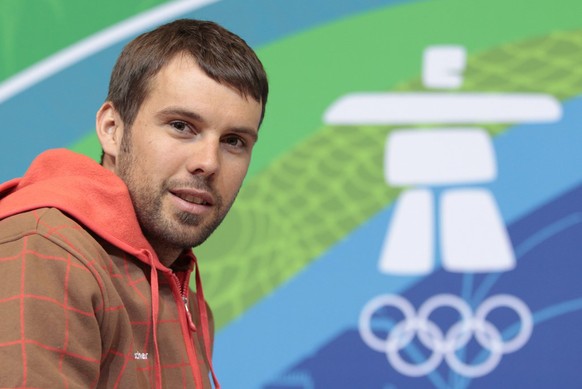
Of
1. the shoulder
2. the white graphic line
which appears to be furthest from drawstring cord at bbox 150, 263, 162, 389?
the white graphic line

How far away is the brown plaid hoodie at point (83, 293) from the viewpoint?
2.67 feet

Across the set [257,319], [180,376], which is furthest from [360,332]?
[180,376]

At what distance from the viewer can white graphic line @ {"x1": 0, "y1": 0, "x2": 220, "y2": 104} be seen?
2.08m

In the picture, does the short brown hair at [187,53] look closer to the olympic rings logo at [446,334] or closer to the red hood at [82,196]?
the red hood at [82,196]

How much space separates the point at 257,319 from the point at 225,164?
102cm

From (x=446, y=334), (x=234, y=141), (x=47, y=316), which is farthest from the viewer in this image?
(x=446, y=334)

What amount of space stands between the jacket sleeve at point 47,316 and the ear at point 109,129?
29 cm

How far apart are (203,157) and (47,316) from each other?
303 mm

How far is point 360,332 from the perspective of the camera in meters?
2.01

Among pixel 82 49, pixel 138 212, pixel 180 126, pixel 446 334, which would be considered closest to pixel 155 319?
pixel 138 212

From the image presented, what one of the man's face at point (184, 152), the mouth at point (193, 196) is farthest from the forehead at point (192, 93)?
the mouth at point (193, 196)

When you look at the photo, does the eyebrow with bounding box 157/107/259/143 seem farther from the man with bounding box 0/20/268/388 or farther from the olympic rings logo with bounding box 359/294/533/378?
the olympic rings logo with bounding box 359/294/533/378

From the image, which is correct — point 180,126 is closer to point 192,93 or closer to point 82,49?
point 192,93

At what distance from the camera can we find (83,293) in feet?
2.80
